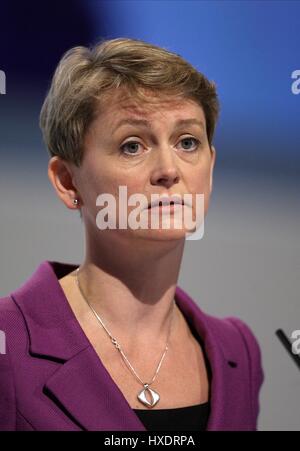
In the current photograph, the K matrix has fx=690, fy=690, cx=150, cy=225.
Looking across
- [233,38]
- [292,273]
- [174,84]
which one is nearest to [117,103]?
[174,84]

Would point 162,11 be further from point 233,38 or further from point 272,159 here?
point 272,159

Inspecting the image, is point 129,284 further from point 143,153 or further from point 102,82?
point 102,82

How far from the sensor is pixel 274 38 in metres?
1.32

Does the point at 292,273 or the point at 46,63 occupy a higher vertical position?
the point at 46,63

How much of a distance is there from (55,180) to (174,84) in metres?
0.26

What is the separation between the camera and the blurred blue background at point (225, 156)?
4.08 feet

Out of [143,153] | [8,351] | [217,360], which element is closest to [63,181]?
[143,153]

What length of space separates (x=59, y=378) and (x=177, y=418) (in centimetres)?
20

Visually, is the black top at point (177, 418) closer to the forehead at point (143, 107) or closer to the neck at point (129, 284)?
the neck at point (129, 284)

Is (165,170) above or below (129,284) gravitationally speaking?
above

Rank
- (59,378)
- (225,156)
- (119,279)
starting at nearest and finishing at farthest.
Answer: (59,378), (119,279), (225,156)

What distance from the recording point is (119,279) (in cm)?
115

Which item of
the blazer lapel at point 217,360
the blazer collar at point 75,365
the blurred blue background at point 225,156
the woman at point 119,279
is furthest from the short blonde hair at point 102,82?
the blazer lapel at point 217,360

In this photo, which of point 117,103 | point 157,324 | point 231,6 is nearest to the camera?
point 117,103
